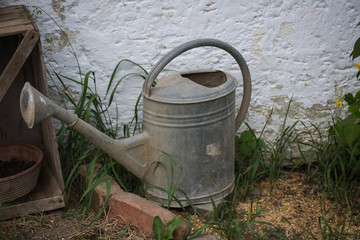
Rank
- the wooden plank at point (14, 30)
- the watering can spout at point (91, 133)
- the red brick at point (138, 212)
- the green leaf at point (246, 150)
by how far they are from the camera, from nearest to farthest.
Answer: the watering can spout at point (91, 133), the wooden plank at point (14, 30), the red brick at point (138, 212), the green leaf at point (246, 150)

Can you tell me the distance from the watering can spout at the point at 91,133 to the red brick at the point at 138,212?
0.19 meters

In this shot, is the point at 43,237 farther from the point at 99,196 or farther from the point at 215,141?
the point at 215,141

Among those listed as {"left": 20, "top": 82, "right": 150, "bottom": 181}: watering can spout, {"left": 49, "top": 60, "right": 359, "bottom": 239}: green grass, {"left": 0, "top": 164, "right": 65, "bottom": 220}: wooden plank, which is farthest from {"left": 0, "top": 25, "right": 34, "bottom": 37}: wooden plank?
{"left": 0, "top": 164, "right": 65, "bottom": 220}: wooden plank

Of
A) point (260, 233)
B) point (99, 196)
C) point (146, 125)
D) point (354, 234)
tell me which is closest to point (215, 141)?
point (146, 125)

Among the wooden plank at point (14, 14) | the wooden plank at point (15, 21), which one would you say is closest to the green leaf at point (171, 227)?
the wooden plank at point (15, 21)

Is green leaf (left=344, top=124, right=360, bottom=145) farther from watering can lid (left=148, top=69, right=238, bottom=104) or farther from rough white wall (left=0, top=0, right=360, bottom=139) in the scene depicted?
watering can lid (left=148, top=69, right=238, bottom=104)

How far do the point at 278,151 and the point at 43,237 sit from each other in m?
1.70

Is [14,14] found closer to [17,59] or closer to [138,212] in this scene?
[17,59]

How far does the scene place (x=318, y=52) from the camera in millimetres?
3117

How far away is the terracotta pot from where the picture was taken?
2603 mm

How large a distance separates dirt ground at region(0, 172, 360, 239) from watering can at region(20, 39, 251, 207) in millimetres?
259

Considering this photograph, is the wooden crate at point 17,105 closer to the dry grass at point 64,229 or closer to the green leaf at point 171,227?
the dry grass at point 64,229

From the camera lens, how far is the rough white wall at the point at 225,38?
9.56ft

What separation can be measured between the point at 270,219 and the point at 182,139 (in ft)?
2.59
